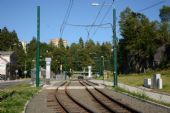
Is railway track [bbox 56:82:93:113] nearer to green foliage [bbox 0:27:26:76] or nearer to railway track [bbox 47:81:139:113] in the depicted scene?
railway track [bbox 47:81:139:113]

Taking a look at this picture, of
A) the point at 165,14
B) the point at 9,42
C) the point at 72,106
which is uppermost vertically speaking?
the point at 165,14

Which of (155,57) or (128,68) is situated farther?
(128,68)

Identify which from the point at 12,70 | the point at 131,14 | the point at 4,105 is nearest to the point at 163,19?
the point at 131,14

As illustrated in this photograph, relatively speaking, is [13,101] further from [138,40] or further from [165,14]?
[165,14]

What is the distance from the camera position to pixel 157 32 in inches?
4921

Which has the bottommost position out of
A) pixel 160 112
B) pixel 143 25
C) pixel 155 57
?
pixel 160 112

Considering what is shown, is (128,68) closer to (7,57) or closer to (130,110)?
(7,57)

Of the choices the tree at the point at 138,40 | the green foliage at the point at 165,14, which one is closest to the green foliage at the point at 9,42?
the green foliage at the point at 165,14

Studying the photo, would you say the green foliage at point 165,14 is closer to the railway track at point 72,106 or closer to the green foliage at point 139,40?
the green foliage at point 139,40

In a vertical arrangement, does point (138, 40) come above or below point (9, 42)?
below

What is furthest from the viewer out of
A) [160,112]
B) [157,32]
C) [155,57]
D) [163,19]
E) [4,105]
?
[163,19]

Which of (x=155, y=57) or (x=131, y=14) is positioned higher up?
(x=131, y=14)

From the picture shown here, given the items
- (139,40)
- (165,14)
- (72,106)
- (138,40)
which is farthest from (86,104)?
A: (165,14)

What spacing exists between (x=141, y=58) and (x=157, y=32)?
870 cm
